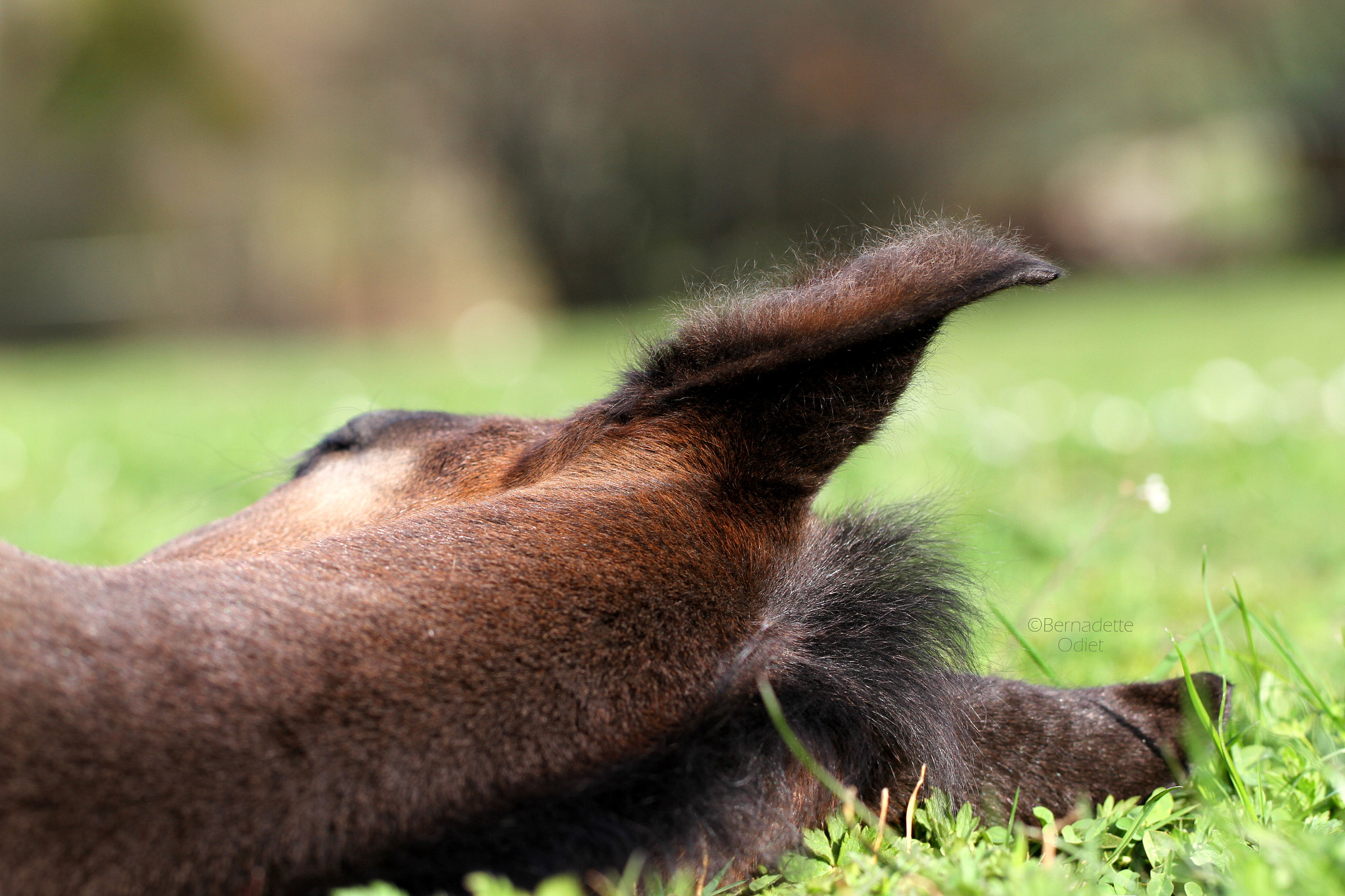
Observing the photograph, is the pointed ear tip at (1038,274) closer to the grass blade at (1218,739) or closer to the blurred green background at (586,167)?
the grass blade at (1218,739)

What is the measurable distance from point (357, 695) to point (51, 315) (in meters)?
25.6

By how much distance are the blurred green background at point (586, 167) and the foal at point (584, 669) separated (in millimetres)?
10851

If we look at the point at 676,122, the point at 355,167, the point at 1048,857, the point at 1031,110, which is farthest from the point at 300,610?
the point at 1031,110

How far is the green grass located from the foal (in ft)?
0.43

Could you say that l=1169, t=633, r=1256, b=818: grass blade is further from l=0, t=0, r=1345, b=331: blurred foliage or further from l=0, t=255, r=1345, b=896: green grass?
l=0, t=0, r=1345, b=331: blurred foliage

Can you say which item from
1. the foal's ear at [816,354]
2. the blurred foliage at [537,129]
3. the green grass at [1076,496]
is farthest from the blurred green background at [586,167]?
the foal's ear at [816,354]

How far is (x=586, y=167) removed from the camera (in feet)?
79.7

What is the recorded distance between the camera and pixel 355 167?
70.4 ft

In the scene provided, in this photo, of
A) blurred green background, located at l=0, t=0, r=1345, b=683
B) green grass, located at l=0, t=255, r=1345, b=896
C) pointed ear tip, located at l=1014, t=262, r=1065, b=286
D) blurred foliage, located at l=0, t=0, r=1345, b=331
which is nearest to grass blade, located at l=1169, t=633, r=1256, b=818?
green grass, located at l=0, t=255, r=1345, b=896

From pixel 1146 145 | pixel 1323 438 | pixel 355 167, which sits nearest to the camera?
pixel 1323 438

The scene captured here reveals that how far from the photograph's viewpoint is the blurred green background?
19.6m

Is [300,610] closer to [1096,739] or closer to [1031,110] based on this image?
[1096,739]

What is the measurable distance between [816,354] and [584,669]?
62cm

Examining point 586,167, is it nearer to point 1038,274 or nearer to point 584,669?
point 1038,274
